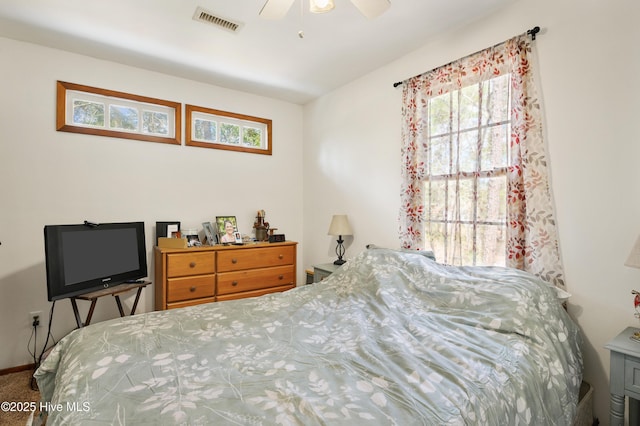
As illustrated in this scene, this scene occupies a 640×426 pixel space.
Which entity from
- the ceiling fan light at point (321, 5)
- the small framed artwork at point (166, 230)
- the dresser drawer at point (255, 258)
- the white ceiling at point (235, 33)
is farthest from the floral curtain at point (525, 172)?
the small framed artwork at point (166, 230)

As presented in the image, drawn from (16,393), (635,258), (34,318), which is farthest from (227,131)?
(635,258)

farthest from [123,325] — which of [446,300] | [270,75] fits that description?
[270,75]

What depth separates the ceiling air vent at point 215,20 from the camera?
7.30 ft

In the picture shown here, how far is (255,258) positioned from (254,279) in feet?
0.73

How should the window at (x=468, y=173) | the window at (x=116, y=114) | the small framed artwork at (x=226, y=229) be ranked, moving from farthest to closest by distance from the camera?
Answer: 1. the small framed artwork at (x=226, y=229)
2. the window at (x=116, y=114)
3. the window at (x=468, y=173)

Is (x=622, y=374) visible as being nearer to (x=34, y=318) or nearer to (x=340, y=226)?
(x=340, y=226)

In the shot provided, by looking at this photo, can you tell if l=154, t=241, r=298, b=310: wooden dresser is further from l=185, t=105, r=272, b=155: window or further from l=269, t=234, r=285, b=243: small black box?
l=185, t=105, r=272, b=155: window

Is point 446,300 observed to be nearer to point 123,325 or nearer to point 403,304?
point 403,304

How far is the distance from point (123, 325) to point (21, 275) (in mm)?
1832

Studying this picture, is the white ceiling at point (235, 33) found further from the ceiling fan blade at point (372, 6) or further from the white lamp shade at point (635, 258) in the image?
the white lamp shade at point (635, 258)

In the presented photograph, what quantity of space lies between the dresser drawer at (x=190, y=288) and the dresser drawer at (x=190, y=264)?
53 millimetres

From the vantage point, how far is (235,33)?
8.15ft

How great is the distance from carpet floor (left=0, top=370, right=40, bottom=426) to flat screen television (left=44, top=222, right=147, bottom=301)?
72cm

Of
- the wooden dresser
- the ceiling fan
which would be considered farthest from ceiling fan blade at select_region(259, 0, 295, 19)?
the wooden dresser
